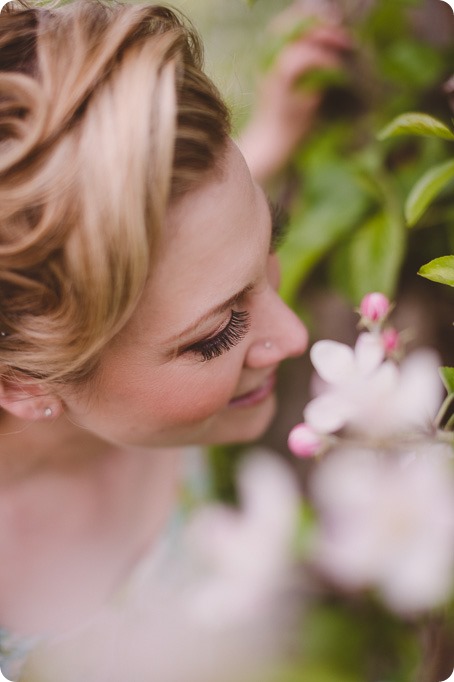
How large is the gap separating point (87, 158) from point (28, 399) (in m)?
0.30

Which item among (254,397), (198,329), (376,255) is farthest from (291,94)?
(198,329)

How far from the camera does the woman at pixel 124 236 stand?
636 mm

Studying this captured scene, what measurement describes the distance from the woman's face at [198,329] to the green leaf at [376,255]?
145 mm

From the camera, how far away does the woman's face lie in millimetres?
703

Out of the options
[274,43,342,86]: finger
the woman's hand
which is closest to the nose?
the woman's hand

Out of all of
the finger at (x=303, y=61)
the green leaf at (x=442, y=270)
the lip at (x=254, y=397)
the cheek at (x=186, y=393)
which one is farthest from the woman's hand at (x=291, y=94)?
the green leaf at (x=442, y=270)

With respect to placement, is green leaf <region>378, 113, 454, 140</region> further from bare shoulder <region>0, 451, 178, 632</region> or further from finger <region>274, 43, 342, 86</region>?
bare shoulder <region>0, 451, 178, 632</region>

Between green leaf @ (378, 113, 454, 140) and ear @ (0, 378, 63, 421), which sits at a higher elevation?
green leaf @ (378, 113, 454, 140)

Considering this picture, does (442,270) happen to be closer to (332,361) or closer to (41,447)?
(332,361)

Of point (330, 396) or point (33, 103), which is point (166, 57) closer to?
point (33, 103)

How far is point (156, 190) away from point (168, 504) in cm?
97

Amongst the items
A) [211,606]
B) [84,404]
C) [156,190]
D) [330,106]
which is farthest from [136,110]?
[211,606]

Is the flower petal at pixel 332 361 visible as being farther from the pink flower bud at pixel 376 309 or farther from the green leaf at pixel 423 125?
the green leaf at pixel 423 125

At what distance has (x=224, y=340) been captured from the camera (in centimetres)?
79
